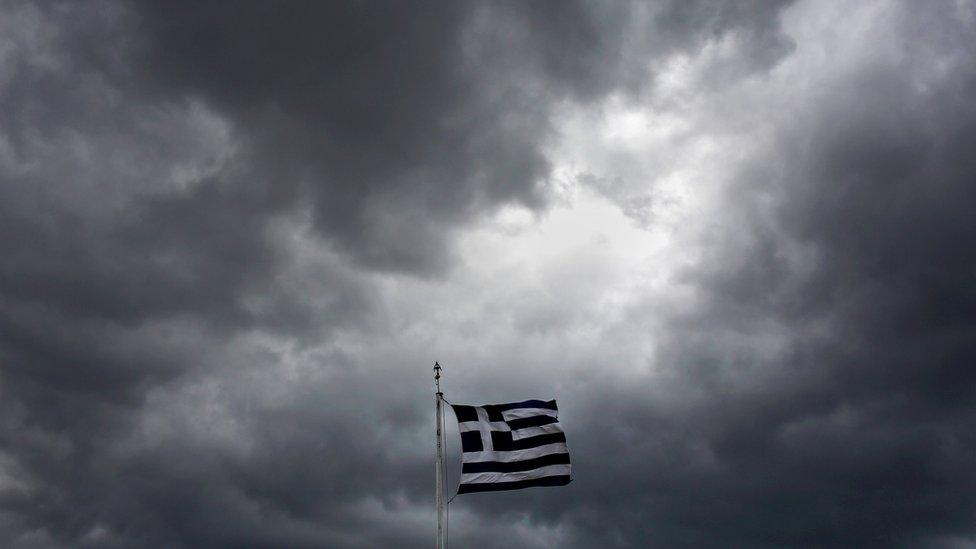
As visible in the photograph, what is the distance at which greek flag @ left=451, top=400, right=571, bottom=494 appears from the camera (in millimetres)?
55250

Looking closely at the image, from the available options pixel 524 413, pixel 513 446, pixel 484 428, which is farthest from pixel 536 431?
pixel 484 428

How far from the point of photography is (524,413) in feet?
188

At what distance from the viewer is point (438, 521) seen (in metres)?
50.8

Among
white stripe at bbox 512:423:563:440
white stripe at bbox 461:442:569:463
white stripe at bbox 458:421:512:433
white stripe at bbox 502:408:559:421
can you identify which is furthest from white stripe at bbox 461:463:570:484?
white stripe at bbox 502:408:559:421

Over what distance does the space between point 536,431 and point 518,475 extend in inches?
116

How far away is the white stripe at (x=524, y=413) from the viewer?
57.1 metres

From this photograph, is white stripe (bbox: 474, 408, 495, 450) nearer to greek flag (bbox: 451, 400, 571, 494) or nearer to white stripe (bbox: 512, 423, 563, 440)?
greek flag (bbox: 451, 400, 571, 494)

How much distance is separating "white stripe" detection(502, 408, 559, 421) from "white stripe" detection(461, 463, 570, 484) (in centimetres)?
329

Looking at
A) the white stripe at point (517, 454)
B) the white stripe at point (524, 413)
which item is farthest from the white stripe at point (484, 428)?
the white stripe at point (524, 413)

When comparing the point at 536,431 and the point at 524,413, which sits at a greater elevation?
the point at 524,413

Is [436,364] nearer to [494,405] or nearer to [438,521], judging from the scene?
[494,405]

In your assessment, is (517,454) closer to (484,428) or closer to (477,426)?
(484,428)

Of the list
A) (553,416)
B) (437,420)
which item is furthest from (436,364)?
(553,416)

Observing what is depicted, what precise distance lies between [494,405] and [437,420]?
4043 mm
